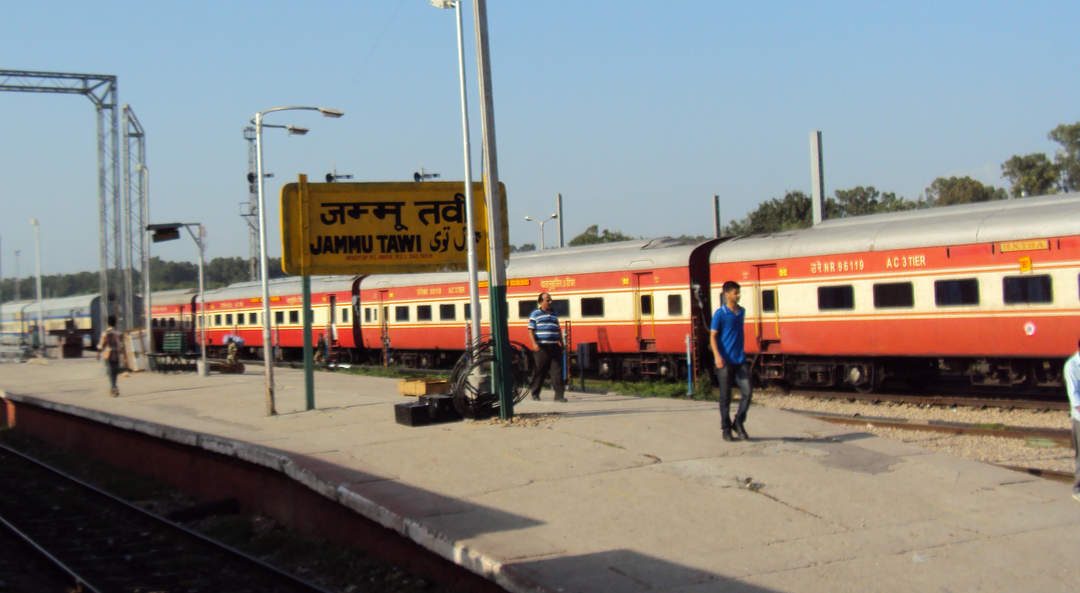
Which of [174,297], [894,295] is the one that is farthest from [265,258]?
[174,297]

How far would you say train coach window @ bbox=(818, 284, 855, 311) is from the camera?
58.7 ft

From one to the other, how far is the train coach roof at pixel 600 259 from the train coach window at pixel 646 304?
0.72 m

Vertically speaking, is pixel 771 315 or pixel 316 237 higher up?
pixel 316 237

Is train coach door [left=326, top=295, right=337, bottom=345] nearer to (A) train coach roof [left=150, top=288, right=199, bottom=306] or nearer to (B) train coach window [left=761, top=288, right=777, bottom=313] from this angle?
(A) train coach roof [left=150, top=288, right=199, bottom=306]

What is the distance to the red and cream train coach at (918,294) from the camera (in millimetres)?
15273

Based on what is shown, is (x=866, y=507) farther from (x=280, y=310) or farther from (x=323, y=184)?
(x=280, y=310)

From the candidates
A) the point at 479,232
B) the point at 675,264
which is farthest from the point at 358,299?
the point at 479,232

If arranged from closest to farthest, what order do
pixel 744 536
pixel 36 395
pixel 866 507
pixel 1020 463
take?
pixel 744 536 < pixel 866 507 < pixel 1020 463 < pixel 36 395

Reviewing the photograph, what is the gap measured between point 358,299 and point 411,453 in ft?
78.2

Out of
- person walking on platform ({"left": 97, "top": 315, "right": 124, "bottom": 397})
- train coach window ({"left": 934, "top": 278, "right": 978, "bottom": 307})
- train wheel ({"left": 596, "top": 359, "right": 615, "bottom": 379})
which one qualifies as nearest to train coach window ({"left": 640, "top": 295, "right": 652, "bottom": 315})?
train wheel ({"left": 596, "top": 359, "right": 615, "bottom": 379})

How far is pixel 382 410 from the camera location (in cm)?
1348

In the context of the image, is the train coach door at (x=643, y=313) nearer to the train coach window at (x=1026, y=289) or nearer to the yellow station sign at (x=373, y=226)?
the train coach window at (x=1026, y=289)

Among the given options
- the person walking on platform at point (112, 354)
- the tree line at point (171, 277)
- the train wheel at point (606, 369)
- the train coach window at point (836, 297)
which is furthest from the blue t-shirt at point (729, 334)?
the tree line at point (171, 277)

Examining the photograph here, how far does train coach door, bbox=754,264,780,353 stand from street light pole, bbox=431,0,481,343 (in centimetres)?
600
